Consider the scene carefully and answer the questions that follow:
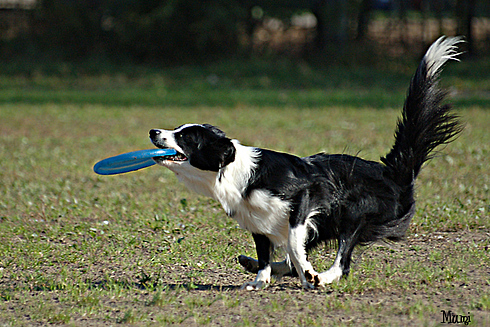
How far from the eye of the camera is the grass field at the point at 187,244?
4.02 m

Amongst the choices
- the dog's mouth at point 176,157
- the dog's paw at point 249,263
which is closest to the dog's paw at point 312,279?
the dog's paw at point 249,263

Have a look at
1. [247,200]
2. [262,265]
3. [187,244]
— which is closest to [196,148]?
[247,200]

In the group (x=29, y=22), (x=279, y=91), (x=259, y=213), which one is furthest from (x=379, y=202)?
(x=29, y=22)

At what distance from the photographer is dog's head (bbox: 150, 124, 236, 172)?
4199 mm

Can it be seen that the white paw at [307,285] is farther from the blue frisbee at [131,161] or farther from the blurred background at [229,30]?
the blurred background at [229,30]

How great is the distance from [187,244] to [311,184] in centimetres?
174

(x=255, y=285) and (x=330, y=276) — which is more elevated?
(x=330, y=276)

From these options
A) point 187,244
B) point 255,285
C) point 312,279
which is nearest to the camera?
point 312,279

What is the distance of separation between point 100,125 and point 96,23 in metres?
10.3

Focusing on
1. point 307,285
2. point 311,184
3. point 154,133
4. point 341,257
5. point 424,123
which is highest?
point 424,123

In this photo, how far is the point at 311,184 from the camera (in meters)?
4.35

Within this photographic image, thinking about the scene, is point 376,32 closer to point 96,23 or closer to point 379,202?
→ point 96,23

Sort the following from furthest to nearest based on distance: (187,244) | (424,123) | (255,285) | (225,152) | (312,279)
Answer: (187,244)
(424,123)
(255,285)
(312,279)
(225,152)

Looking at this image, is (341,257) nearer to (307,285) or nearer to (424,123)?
(307,285)
